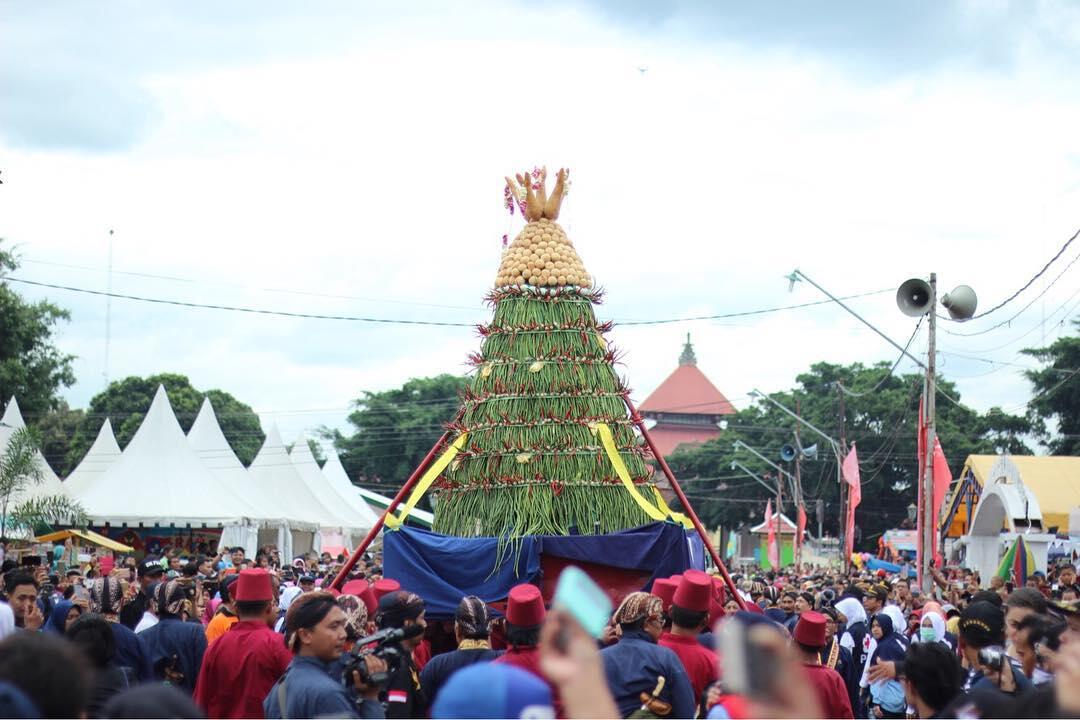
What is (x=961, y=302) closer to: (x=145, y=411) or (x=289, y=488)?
(x=289, y=488)

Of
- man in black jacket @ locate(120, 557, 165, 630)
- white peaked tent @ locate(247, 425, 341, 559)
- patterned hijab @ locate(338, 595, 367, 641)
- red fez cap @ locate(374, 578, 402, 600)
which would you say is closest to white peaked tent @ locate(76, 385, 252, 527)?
white peaked tent @ locate(247, 425, 341, 559)

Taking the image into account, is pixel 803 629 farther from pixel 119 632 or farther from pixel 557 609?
pixel 557 609

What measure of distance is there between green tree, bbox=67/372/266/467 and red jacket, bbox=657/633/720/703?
209 ft

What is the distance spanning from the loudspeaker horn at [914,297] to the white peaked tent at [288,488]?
64.3 feet

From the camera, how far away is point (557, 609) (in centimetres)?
297

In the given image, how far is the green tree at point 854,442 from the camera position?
2334 inches

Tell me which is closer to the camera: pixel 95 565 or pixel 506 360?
pixel 506 360

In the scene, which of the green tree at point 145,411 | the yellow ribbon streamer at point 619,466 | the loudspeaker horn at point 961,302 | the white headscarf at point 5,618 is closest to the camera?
the white headscarf at point 5,618

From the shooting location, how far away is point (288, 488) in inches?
1442

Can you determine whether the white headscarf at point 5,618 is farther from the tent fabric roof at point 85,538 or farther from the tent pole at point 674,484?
the tent fabric roof at point 85,538

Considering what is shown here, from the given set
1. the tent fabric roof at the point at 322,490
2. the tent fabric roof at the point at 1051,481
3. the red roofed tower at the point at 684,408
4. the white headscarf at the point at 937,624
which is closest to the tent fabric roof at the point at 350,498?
the tent fabric roof at the point at 322,490

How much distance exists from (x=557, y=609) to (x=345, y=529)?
35.4m

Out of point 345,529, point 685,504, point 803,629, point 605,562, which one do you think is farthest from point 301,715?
point 345,529

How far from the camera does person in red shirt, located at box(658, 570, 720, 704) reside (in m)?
7.21
